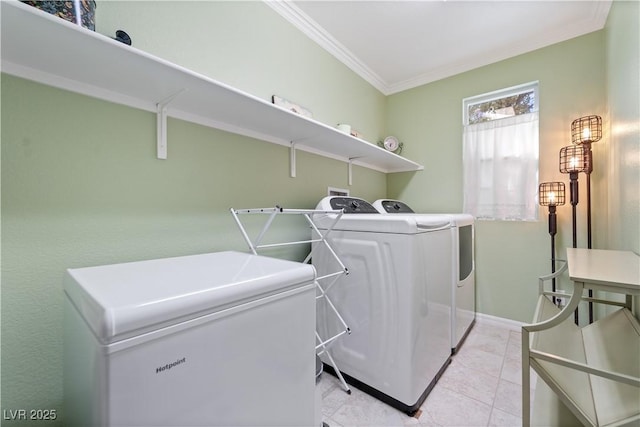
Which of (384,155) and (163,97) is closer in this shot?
(163,97)

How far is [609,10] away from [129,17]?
3.25m

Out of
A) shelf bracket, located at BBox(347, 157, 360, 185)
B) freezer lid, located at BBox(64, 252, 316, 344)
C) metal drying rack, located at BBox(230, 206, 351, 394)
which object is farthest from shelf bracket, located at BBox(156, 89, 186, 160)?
shelf bracket, located at BBox(347, 157, 360, 185)

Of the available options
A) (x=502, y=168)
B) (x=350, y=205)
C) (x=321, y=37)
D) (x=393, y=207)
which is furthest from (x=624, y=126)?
(x=321, y=37)

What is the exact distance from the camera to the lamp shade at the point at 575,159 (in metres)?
1.94

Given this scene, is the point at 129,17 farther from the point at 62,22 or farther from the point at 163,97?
the point at 62,22

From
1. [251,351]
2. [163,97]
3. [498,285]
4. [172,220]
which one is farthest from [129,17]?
[498,285]

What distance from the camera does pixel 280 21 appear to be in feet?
6.34

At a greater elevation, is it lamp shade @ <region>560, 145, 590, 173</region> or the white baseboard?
lamp shade @ <region>560, 145, 590, 173</region>

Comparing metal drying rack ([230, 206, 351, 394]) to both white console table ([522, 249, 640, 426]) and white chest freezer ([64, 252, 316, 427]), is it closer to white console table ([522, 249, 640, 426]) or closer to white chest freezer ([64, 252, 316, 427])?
white chest freezer ([64, 252, 316, 427])

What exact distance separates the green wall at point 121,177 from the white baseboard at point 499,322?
2.13 m

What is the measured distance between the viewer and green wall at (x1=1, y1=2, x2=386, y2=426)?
936 mm

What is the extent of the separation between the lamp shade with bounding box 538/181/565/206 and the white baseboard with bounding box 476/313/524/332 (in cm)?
117

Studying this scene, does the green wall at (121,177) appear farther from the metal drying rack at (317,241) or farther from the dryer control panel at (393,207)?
the dryer control panel at (393,207)

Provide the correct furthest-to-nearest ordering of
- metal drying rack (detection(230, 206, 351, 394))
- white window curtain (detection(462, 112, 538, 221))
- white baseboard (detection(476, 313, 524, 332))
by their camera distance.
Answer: white baseboard (detection(476, 313, 524, 332)), white window curtain (detection(462, 112, 538, 221)), metal drying rack (detection(230, 206, 351, 394))
